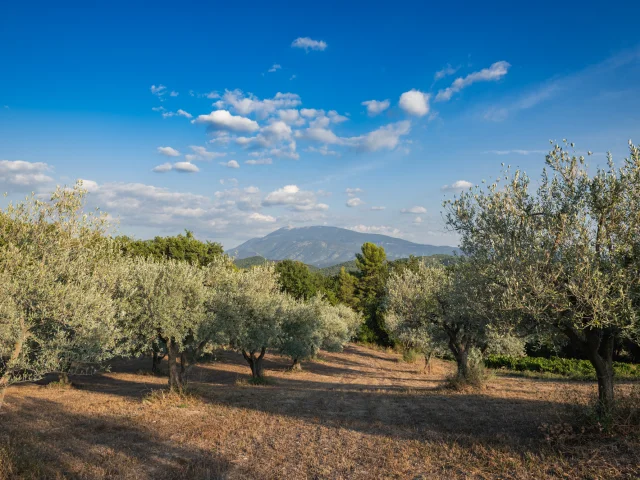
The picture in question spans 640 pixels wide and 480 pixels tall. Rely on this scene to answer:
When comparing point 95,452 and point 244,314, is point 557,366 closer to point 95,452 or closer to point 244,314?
point 244,314

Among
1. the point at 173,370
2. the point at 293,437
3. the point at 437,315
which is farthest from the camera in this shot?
the point at 437,315

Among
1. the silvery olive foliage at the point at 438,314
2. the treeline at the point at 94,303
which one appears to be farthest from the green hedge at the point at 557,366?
the treeline at the point at 94,303

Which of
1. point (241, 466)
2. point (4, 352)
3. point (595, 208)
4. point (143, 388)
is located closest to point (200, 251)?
point (143, 388)

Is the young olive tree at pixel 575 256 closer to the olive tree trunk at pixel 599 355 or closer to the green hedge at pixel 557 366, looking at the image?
the olive tree trunk at pixel 599 355

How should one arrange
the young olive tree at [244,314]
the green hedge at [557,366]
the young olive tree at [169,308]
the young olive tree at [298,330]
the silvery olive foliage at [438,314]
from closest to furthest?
1. the young olive tree at [169,308]
2. the young olive tree at [244,314]
3. the silvery olive foliage at [438,314]
4. the young olive tree at [298,330]
5. the green hedge at [557,366]

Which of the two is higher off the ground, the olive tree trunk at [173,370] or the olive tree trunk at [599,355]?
the olive tree trunk at [599,355]

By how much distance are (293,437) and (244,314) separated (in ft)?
42.1

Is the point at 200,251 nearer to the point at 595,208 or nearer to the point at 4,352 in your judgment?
the point at 4,352

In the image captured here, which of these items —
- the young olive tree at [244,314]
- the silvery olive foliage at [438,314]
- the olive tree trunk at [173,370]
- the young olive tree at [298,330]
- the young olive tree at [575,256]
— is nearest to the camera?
the young olive tree at [575,256]

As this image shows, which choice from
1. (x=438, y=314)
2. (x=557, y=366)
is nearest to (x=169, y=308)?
(x=438, y=314)

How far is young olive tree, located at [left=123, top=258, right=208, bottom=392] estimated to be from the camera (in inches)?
758

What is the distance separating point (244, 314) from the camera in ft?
86.9

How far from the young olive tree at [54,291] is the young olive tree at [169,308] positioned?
1168mm

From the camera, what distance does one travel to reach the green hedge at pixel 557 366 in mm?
36875
